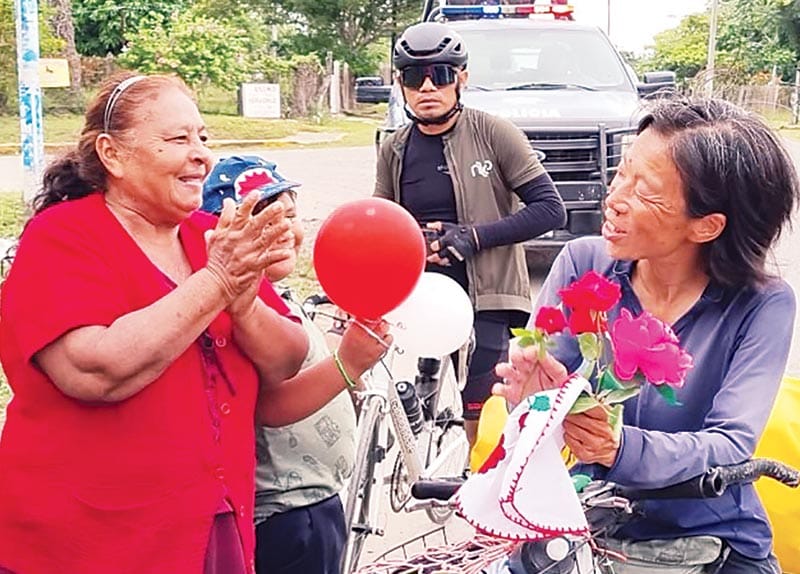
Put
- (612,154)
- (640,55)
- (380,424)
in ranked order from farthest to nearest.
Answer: (640,55), (612,154), (380,424)

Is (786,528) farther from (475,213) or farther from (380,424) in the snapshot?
(475,213)

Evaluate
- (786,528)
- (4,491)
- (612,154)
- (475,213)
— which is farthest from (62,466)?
(612,154)

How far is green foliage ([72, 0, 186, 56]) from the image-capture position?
31.1 meters

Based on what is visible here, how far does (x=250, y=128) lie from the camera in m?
25.0

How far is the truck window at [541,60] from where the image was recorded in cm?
899

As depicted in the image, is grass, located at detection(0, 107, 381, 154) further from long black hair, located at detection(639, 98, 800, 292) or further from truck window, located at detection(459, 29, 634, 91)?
long black hair, located at detection(639, 98, 800, 292)

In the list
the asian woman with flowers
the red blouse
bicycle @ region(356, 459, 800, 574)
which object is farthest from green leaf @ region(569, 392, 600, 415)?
the red blouse

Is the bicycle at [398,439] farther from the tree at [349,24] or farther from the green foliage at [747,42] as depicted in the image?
the tree at [349,24]

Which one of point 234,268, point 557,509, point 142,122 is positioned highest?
point 142,122

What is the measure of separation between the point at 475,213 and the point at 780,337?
1963mm

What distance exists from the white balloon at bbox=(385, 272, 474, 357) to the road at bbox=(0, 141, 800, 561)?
694 mm

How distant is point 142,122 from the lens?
7.18 ft

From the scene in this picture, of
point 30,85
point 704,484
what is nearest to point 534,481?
point 704,484

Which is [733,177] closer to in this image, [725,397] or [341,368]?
[725,397]
